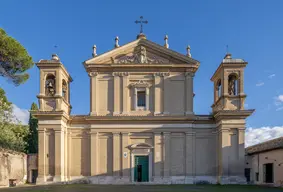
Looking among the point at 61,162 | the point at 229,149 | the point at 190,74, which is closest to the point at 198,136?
the point at 229,149

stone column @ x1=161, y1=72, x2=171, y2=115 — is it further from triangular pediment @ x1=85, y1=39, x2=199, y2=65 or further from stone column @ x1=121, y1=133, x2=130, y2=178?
stone column @ x1=121, y1=133, x2=130, y2=178

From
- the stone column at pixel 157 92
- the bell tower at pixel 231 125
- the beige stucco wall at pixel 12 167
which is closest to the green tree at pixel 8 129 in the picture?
the beige stucco wall at pixel 12 167

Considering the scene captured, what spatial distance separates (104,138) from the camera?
87.3 ft

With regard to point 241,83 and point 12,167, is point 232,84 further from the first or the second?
point 12,167

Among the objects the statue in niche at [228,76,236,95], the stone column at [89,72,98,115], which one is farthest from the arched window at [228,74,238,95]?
the stone column at [89,72,98,115]

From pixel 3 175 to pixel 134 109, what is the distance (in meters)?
10.3

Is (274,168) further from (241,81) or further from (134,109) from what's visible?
(134,109)

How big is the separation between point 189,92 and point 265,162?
7478mm

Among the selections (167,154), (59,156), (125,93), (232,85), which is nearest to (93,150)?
(59,156)

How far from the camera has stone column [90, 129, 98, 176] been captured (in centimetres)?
2622

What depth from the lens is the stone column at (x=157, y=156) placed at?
26.2m

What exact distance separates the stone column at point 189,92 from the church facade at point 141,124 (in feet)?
0.25

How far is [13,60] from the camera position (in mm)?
22828

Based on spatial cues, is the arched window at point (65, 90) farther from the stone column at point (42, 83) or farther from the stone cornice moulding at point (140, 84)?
the stone cornice moulding at point (140, 84)
